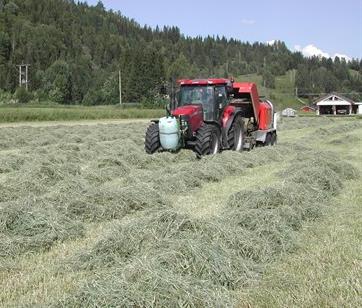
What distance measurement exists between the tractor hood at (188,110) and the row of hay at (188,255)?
7045 mm

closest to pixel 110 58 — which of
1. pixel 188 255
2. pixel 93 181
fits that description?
pixel 93 181

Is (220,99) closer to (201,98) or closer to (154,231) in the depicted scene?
(201,98)

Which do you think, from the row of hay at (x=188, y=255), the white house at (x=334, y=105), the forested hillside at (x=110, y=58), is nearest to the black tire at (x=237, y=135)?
the row of hay at (x=188, y=255)

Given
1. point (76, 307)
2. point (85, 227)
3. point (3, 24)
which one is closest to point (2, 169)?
point (85, 227)

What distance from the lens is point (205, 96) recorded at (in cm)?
1614

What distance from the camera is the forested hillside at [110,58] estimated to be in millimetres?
96875

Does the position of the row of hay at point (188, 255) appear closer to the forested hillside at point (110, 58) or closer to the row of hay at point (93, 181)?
the row of hay at point (93, 181)

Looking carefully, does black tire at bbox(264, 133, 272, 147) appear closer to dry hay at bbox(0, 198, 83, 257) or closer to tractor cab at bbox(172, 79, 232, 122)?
tractor cab at bbox(172, 79, 232, 122)

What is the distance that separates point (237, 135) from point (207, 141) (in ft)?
8.64

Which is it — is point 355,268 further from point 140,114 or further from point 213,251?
point 140,114

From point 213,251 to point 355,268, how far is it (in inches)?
58.6

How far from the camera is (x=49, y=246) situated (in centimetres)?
673

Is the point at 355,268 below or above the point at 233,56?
below

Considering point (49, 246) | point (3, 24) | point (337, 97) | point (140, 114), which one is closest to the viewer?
point (49, 246)
